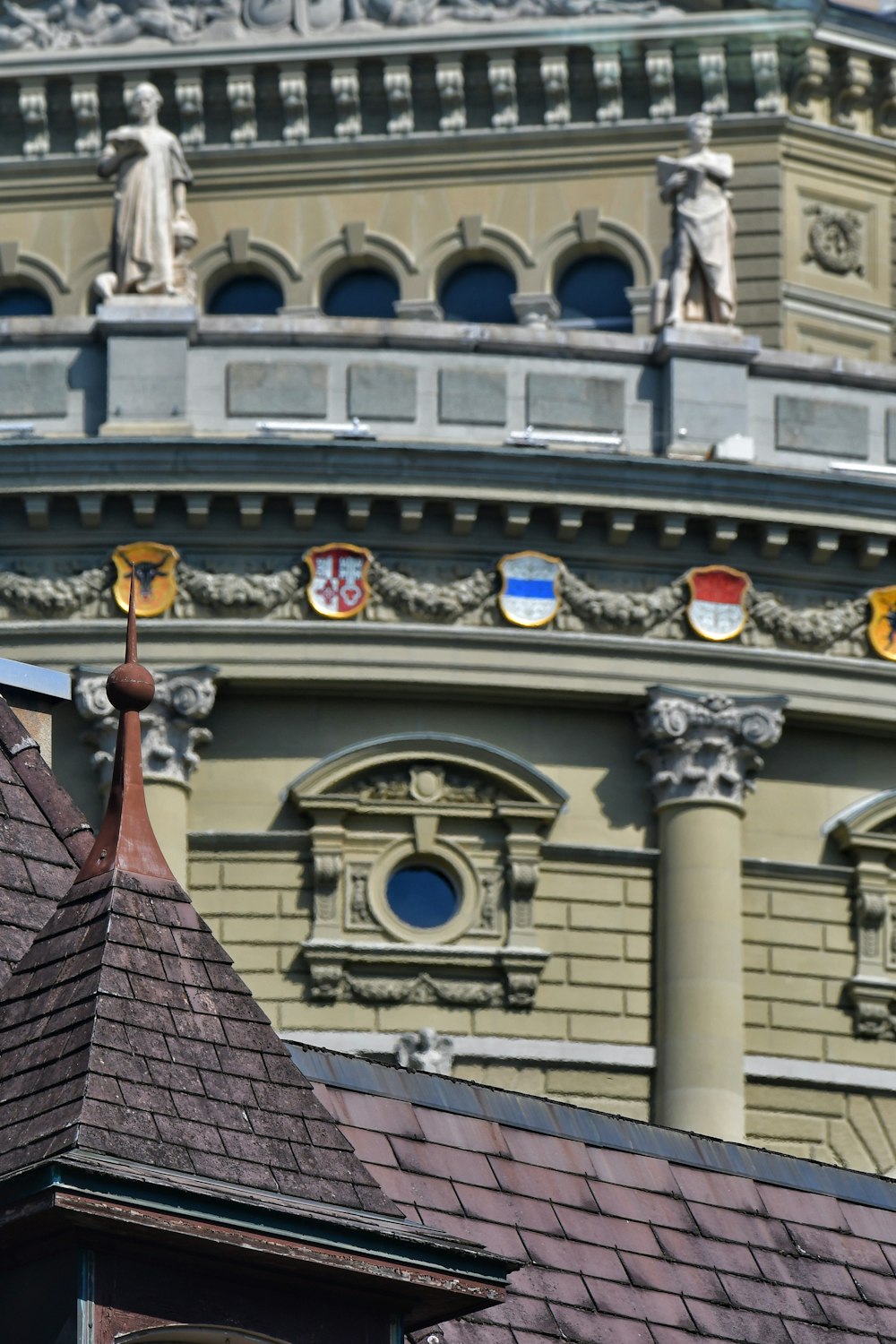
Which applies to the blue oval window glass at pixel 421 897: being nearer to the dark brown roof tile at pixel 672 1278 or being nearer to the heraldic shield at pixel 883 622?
the heraldic shield at pixel 883 622

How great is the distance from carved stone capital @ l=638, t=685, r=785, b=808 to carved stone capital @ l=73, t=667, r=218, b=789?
4.43 m

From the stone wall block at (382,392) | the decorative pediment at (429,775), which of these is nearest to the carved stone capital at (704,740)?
the decorative pediment at (429,775)

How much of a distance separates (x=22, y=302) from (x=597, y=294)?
23.2 feet

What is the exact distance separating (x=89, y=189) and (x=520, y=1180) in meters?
37.2

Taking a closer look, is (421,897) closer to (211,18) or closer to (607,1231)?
(211,18)

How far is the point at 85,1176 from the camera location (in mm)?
23500

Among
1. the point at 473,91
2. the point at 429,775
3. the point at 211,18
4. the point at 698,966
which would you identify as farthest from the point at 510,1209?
the point at 211,18

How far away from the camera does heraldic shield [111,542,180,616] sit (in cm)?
5394

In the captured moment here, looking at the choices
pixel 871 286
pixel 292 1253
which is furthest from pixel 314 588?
pixel 292 1253

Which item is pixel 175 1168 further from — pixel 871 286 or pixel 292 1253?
pixel 871 286

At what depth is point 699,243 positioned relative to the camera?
183 ft

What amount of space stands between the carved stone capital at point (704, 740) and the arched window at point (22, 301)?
14139 millimetres

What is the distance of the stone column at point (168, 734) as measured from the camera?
175 feet

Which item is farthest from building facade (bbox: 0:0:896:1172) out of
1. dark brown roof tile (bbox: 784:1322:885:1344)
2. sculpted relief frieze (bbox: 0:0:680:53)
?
dark brown roof tile (bbox: 784:1322:885:1344)
